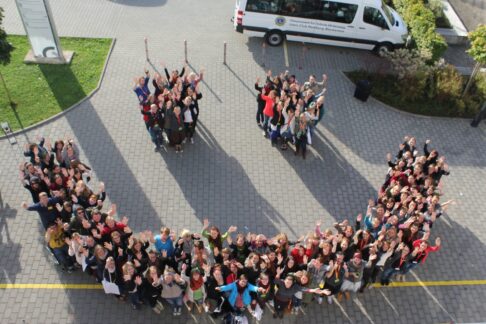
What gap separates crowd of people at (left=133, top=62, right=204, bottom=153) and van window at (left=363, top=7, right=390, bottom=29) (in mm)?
7583

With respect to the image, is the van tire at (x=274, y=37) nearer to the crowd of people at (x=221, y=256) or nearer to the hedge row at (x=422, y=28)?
the hedge row at (x=422, y=28)

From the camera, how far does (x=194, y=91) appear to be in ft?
38.0

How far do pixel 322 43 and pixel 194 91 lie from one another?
23.1 feet

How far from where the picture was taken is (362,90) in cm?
1405

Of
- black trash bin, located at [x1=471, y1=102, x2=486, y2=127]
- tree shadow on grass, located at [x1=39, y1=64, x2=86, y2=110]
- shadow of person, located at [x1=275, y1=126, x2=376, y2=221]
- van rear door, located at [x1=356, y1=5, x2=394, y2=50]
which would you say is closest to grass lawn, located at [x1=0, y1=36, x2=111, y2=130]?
tree shadow on grass, located at [x1=39, y1=64, x2=86, y2=110]

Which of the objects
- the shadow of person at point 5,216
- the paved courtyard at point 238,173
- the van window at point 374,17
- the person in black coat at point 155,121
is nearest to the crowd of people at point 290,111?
the paved courtyard at point 238,173

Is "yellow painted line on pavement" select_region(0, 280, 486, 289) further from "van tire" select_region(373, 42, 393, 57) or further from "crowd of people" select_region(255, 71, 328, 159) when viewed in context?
"van tire" select_region(373, 42, 393, 57)

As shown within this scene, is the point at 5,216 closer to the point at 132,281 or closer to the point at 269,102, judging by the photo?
the point at 132,281

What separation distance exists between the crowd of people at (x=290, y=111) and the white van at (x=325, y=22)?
4135 mm

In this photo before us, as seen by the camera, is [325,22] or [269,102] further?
[325,22]

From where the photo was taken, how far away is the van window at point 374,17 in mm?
15461

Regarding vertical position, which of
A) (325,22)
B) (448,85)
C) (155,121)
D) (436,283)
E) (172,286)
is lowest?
(436,283)

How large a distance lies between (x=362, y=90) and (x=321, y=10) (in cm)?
359

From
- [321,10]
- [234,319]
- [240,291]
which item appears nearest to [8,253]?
[234,319]
